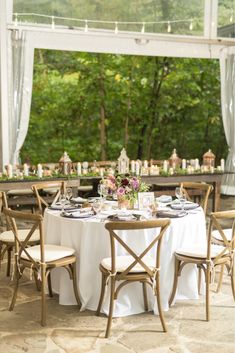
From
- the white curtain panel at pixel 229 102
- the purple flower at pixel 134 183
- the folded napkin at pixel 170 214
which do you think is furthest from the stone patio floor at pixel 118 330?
the white curtain panel at pixel 229 102

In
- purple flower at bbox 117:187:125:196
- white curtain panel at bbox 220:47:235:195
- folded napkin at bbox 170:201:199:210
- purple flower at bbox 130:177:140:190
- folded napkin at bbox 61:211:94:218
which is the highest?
white curtain panel at bbox 220:47:235:195

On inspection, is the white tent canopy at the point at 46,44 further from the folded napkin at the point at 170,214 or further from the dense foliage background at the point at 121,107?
the folded napkin at the point at 170,214

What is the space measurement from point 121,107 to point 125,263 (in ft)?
28.0

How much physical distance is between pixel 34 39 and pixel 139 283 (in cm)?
524

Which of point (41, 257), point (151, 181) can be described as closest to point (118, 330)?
point (41, 257)

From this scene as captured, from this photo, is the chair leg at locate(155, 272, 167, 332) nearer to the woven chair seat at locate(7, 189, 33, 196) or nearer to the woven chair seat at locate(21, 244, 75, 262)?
the woven chair seat at locate(21, 244, 75, 262)

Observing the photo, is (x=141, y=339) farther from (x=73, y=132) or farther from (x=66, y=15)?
(x=73, y=132)

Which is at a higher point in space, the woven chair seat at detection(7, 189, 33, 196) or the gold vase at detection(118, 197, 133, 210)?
the gold vase at detection(118, 197, 133, 210)

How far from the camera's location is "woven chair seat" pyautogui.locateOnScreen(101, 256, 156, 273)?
382 centimetres

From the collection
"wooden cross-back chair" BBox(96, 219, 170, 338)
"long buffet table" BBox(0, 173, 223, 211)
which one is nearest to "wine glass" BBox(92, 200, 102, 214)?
"wooden cross-back chair" BBox(96, 219, 170, 338)

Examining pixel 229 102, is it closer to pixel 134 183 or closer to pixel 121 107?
pixel 121 107

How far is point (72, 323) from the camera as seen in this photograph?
13.0 feet

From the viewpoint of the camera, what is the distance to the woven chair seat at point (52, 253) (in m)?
4.06

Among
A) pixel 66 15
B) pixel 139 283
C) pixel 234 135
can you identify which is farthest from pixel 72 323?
pixel 234 135
